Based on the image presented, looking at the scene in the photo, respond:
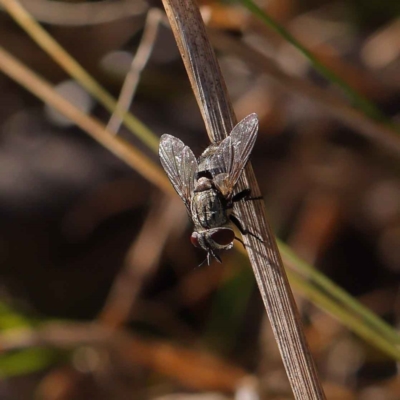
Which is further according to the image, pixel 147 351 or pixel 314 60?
pixel 147 351

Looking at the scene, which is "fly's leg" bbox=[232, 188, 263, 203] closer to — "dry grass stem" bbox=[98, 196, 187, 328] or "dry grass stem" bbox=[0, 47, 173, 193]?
"dry grass stem" bbox=[0, 47, 173, 193]

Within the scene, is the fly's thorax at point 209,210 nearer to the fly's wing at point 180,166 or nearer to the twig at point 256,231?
the fly's wing at point 180,166

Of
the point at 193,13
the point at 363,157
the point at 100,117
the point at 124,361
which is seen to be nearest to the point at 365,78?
the point at 363,157

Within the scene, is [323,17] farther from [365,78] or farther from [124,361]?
[124,361]

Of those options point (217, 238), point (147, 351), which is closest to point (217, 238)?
point (217, 238)

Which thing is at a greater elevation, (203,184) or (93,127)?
(93,127)

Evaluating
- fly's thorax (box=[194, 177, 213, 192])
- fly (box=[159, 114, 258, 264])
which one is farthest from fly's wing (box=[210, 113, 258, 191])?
fly's thorax (box=[194, 177, 213, 192])

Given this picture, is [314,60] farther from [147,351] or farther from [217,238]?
[147,351]

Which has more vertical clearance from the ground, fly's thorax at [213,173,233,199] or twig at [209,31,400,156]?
twig at [209,31,400,156]
